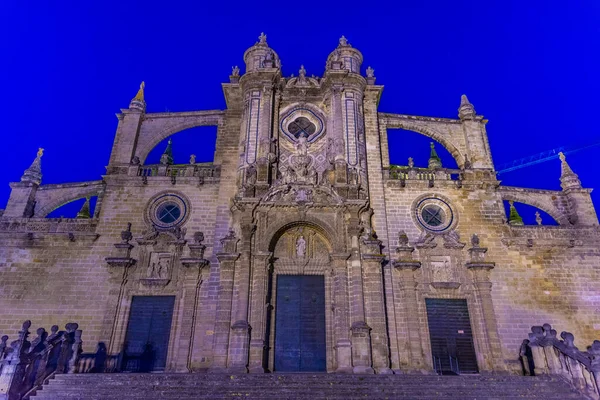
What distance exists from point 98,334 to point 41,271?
385 centimetres

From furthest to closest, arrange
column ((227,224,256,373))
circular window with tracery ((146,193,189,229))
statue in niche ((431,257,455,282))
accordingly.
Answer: circular window with tracery ((146,193,189,229)), statue in niche ((431,257,455,282)), column ((227,224,256,373))

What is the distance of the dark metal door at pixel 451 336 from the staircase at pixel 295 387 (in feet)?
10.8

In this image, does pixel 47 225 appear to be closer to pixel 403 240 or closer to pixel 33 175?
pixel 33 175

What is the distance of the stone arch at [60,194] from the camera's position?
20.2 m

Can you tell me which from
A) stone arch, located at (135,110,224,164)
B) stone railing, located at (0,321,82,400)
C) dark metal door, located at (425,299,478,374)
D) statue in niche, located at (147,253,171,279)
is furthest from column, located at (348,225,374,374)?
stone railing, located at (0,321,82,400)

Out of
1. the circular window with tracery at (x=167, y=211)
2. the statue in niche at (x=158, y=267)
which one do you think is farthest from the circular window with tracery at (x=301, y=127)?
the statue in niche at (x=158, y=267)

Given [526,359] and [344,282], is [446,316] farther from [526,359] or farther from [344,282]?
[344,282]

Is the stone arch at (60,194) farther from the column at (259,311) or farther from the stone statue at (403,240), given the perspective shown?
the stone statue at (403,240)

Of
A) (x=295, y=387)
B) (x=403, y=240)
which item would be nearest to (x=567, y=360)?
(x=403, y=240)

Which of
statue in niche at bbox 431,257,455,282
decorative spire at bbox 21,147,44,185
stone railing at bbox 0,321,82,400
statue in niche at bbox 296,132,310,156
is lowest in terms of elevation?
stone railing at bbox 0,321,82,400

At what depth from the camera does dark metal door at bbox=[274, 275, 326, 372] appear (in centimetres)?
1597

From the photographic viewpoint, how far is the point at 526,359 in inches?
631

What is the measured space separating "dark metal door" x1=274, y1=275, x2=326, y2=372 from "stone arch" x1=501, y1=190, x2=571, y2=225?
10605 mm

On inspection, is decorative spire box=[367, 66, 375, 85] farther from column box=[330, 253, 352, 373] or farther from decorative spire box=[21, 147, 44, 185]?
decorative spire box=[21, 147, 44, 185]
